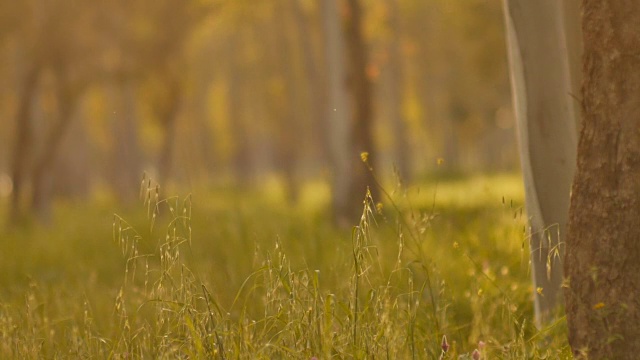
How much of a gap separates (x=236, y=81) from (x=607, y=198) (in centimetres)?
3108

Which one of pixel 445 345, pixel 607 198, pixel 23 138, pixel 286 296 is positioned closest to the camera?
pixel 607 198

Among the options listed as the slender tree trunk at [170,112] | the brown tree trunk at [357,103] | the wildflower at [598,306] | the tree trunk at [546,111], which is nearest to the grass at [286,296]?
the tree trunk at [546,111]

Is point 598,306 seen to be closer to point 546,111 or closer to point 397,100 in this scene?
point 546,111

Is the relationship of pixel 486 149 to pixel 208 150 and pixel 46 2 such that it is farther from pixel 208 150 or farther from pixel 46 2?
pixel 46 2

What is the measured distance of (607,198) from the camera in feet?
9.64

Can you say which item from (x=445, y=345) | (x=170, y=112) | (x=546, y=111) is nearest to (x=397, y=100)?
(x=170, y=112)

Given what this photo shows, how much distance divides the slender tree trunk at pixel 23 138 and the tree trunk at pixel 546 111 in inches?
476

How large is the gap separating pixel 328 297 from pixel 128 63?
14.0m

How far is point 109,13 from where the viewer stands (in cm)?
1930

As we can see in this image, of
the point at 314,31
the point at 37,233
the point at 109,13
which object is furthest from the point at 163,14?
the point at 314,31

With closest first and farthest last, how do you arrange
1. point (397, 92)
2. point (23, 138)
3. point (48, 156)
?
point (48, 156) → point (23, 138) → point (397, 92)

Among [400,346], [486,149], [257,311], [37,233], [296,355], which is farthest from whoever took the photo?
[486,149]

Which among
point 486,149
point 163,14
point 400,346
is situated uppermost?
point 163,14

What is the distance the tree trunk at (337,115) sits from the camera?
1084 cm
